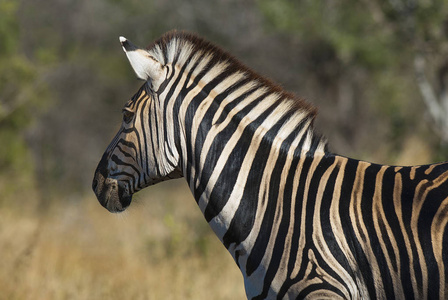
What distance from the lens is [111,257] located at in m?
9.37

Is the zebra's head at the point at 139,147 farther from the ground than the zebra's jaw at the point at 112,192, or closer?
farther from the ground

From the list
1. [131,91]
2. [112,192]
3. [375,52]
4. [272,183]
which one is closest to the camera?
[272,183]

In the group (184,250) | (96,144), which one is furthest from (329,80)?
(184,250)

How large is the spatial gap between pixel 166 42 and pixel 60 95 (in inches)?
709

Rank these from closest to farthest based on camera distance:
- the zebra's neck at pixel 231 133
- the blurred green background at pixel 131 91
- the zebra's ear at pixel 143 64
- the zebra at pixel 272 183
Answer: the zebra at pixel 272 183 < the zebra's neck at pixel 231 133 < the zebra's ear at pixel 143 64 < the blurred green background at pixel 131 91

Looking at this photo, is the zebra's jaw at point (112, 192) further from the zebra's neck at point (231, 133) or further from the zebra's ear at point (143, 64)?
the zebra's ear at point (143, 64)

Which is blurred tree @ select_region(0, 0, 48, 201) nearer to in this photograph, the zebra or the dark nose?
the dark nose

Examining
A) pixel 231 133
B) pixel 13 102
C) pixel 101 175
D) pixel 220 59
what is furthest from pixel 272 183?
pixel 13 102

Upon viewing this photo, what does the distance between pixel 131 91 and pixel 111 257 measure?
1294 cm

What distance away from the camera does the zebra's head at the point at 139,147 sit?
3.51 m

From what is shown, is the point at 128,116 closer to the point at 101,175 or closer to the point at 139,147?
the point at 139,147

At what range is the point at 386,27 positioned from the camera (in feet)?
41.3

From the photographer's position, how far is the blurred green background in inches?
313

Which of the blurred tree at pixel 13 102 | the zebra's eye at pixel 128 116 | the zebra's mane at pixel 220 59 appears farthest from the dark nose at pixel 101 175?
the blurred tree at pixel 13 102
